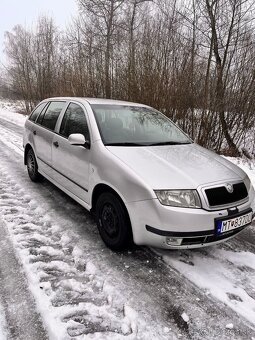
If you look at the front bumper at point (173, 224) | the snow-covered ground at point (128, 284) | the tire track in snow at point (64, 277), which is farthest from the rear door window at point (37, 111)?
the front bumper at point (173, 224)

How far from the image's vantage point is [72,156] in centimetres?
400

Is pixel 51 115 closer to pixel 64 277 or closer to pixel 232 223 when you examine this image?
pixel 64 277

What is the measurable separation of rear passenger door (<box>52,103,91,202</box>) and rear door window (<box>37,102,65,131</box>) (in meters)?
0.29

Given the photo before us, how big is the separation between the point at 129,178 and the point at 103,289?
1029 millimetres

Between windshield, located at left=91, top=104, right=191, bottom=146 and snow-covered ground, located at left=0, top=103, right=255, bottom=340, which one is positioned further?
windshield, located at left=91, top=104, right=191, bottom=146

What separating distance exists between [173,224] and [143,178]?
1.66 feet

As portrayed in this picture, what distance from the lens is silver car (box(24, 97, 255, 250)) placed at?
283 cm

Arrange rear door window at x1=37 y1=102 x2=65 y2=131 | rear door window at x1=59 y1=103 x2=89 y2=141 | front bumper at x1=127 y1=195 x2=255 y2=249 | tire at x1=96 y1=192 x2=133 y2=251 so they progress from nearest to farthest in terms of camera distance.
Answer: front bumper at x1=127 y1=195 x2=255 y2=249 < tire at x1=96 y1=192 x2=133 y2=251 < rear door window at x1=59 y1=103 x2=89 y2=141 < rear door window at x1=37 y1=102 x2=65 y2=131

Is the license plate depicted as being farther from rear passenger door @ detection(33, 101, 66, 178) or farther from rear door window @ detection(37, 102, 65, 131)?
rear door window @ detection(37, 102, 65, 131)

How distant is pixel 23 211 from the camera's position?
4.24 m

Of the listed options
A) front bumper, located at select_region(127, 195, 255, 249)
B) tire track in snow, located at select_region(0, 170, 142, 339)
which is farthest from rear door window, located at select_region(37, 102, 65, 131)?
front bumper, located at select_region(127, 195, 255, 249)

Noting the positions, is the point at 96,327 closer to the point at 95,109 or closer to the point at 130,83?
the point at 95,109

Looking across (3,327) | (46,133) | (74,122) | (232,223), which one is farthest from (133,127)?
(3,327)

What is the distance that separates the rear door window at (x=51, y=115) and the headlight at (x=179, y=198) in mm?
2537
